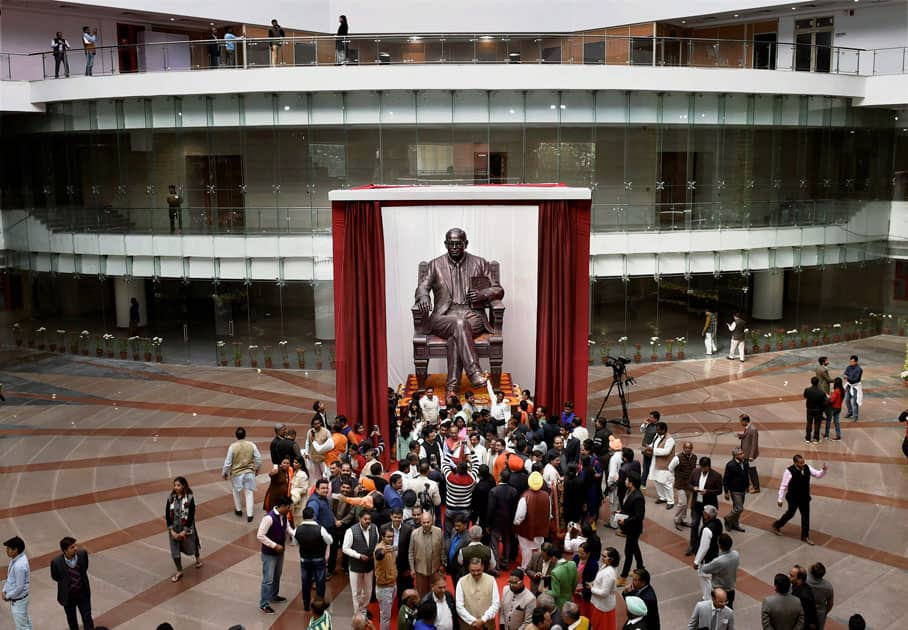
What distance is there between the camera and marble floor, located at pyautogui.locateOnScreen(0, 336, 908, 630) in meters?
9.89

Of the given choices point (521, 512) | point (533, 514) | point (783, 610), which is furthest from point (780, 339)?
point (783, 610)

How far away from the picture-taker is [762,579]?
1023cm

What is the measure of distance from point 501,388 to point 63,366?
13.4m

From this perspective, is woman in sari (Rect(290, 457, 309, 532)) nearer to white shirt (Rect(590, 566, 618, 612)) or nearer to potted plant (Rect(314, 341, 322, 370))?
white shirt (Rect(590, 566, 618, 612))

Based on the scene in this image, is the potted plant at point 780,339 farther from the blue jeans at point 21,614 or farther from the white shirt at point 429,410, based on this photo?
the blue jeans at point 21,614

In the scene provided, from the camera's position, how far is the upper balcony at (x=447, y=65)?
21188 mm

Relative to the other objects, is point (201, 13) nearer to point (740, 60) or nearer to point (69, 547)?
point (740, 60)

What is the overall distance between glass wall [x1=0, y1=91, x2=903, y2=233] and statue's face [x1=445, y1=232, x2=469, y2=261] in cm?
702

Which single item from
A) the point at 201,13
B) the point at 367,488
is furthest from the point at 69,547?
the point at 201,13

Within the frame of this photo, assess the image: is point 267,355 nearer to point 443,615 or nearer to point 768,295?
point 768,295

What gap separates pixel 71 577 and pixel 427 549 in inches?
140

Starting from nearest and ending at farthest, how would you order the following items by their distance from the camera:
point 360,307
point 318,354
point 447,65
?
point 360,307, point 447,65, point 318,354

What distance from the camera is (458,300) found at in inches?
612

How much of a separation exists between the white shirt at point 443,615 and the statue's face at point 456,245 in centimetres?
876
